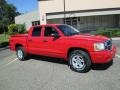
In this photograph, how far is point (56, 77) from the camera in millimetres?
8320

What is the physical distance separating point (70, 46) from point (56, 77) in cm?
138

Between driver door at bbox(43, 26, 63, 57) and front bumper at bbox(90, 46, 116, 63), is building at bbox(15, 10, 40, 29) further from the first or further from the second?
front bumper at bbox(90, 46, 116, 63)

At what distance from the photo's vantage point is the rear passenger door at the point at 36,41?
10.5 meters

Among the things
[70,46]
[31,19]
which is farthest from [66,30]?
[31,19]

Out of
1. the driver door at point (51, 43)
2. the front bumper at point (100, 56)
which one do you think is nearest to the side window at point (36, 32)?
the driver door at point (51, 43)

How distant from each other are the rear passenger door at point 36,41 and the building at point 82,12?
889 inches

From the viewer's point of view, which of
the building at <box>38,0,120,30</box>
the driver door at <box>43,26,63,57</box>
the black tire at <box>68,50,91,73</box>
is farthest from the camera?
the building at <box>38,0,120,30</box>

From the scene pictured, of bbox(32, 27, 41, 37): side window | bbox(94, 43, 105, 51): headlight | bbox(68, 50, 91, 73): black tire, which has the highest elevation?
bbox(32, 27, 41, 37): side window

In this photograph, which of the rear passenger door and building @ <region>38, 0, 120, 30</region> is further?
building @ <region>38, 0, 120, 30</region>

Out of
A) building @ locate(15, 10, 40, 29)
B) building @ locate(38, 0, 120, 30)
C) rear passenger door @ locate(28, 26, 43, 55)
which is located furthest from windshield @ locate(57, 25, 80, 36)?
building @ locate(15, 10, 40, 29)

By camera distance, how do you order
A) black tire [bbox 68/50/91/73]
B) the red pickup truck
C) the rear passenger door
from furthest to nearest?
the rear passenger door, black tire [bbox 68/50/91/73], the red pickup truck

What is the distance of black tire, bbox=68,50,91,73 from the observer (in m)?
8.57

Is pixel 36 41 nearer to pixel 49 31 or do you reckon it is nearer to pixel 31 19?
pixel 49 31

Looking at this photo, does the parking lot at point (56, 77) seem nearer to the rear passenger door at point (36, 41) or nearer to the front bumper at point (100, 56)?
the front bumper at point (100, 56)
